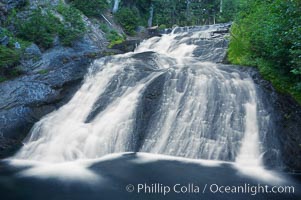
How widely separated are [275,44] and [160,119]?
4341mm

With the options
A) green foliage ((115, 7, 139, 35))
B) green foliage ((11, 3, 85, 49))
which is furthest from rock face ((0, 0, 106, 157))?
green foliage ((115, 7, 139, 35))

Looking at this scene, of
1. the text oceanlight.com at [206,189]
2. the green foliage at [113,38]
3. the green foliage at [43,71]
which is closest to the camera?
the text oceanlight.com at [206,189]

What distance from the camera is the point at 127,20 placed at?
29062 millimetres

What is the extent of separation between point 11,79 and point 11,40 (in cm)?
277

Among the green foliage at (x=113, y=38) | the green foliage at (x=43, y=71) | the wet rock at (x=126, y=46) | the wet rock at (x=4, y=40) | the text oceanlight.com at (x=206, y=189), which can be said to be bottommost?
the text oceanlight.com at (x=206, y=189)

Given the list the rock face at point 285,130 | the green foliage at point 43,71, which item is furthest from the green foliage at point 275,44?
the green foliage at point 43,71

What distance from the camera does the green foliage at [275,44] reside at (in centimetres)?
827

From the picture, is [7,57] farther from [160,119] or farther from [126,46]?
[126,46]

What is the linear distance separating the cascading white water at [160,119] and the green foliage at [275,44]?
0.94 meters

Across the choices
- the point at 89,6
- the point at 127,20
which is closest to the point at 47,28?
the point at 89,6

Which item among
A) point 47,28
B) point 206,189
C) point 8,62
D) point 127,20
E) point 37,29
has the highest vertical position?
point 127,20

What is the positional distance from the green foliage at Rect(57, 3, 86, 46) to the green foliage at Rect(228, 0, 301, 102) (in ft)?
27.3

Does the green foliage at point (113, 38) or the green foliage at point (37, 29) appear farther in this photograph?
the green foliage at point (113, 38)

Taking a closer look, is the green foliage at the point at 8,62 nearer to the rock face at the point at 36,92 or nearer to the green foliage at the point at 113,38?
the rock face at the point at 36,92
